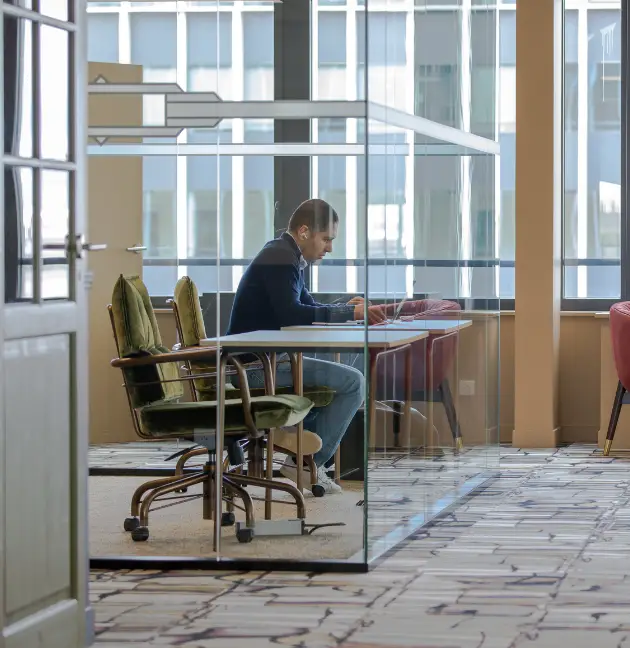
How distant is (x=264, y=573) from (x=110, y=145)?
1.68 metres

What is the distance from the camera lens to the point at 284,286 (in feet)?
15.4

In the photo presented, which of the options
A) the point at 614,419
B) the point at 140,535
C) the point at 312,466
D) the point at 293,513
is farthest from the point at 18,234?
the point at 614,419

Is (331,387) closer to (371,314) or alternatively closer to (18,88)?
(371,314)

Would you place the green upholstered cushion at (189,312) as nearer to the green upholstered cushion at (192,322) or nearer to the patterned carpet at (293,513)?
the green upholstered cushion at (192,322)

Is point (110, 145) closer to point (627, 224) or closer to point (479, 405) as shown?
point (479, 405)

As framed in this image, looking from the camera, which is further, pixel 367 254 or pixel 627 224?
pixel 627 224

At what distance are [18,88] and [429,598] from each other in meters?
1.98

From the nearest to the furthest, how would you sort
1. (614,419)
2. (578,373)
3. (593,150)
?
(614,419), (578,373), (593,150)

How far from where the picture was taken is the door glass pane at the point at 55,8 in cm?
362

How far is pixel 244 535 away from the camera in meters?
4.81

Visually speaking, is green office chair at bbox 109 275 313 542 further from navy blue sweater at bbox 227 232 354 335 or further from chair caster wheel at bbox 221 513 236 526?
navy blue sweater at bbox 227 232 354 335

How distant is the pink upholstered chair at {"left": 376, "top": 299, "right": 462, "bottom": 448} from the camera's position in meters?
4.98

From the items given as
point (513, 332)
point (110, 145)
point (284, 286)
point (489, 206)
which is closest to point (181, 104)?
point (110, 145)

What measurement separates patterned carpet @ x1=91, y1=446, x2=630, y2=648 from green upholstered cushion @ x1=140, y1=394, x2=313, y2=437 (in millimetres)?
534
